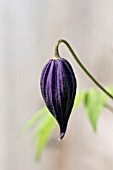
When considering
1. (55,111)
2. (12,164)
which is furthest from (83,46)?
(55,111)

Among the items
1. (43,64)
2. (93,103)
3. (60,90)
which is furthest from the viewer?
(43,64)

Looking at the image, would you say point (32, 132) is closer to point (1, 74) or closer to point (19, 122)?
point (19, 122)

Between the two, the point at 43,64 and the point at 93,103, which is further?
the point at 43,64

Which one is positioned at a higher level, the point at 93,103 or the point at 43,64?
the point at 43,64

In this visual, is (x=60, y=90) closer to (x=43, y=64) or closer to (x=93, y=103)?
(x=93, y=103)

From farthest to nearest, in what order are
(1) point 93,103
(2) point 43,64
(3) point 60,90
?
(2) point 43,64 < (1) point 93,103 < (3) point 60,90

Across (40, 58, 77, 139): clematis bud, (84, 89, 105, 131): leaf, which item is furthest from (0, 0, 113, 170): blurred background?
(40, 58, 77, 139): clematis bud

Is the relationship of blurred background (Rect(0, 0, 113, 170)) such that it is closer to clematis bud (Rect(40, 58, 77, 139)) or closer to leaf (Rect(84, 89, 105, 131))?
leaf (Rect(84, 89, 105, 131))

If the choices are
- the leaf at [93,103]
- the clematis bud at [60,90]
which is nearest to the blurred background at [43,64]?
the leaf at [93,103]

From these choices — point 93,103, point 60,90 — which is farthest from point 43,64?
point 60,90
